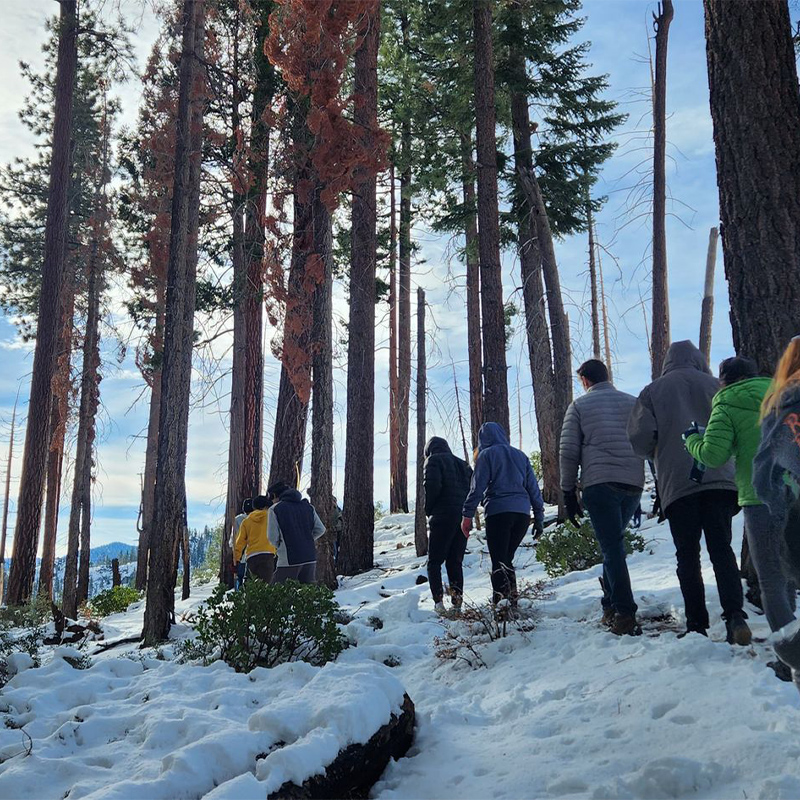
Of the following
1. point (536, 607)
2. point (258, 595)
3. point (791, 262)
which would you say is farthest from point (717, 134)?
point (258, 595)

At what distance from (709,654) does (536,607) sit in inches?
96.3

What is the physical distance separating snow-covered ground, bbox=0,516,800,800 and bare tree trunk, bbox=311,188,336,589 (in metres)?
5.49

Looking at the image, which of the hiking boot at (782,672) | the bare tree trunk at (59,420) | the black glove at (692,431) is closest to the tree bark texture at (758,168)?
the black glove at (692,431)

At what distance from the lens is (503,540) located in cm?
652

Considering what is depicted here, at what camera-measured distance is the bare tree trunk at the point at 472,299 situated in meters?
14.3

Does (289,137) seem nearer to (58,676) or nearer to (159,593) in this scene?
(159,593)

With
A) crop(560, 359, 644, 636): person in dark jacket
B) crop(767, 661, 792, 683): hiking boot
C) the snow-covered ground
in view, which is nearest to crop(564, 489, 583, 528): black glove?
crop(560, 359, 644, 636): person in dark jacket

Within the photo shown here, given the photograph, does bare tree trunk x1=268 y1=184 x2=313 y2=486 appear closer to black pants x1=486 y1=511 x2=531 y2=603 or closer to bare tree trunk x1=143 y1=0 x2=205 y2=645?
bare tree trunk x1=143 y1=0 x2=205 y2=645

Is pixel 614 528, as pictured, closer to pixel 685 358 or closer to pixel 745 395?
pixel 685 358

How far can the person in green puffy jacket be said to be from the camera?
12.6 feet

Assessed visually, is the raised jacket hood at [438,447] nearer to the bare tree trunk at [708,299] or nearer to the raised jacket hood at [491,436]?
the raised jacket hood at [491,436]

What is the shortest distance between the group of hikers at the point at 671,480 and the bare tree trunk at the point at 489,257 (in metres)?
4.47

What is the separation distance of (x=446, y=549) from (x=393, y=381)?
1503 centimetres

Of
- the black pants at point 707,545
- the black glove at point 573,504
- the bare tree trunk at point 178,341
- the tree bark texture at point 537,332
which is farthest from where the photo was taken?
the tree bark texture at point 537,332
